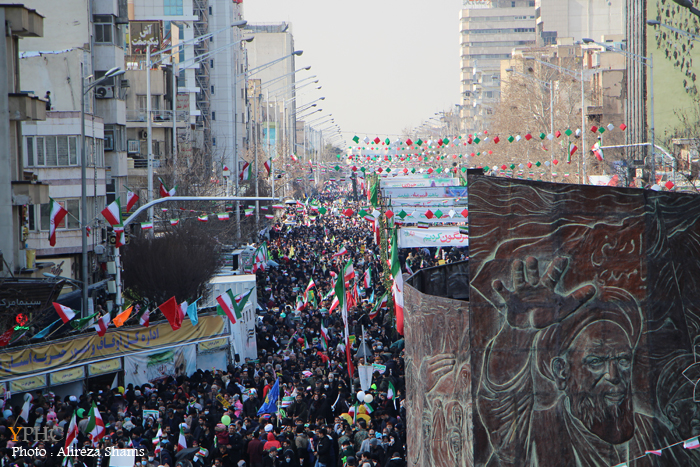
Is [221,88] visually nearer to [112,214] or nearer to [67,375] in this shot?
[112,214]

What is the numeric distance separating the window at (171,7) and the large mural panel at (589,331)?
5077 cm

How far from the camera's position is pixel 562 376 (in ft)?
31.2

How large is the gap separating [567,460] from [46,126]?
23.5 metres

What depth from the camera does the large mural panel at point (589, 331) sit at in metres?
9.45

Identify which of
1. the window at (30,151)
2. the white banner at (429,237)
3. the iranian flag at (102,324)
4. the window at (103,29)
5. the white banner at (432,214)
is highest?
the window at (103,29)

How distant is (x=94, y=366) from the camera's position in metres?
18.6

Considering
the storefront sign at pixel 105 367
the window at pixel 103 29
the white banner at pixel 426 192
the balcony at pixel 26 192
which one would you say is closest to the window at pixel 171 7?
the window at pixel 103 29

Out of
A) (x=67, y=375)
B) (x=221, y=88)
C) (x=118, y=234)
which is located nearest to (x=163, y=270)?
(x=118, y=234)

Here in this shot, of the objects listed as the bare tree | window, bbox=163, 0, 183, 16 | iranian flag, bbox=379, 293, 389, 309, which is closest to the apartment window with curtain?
the bare tree

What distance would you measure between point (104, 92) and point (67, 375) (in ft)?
64.1

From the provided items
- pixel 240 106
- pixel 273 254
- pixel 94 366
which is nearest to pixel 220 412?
pixel 94 366

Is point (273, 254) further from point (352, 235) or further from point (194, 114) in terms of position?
point (194, 114)

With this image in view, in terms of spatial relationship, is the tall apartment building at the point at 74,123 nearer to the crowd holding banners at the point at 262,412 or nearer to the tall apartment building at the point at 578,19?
the crowd holding banners at the point at 262,412

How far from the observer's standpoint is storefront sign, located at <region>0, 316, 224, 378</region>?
668 inches
